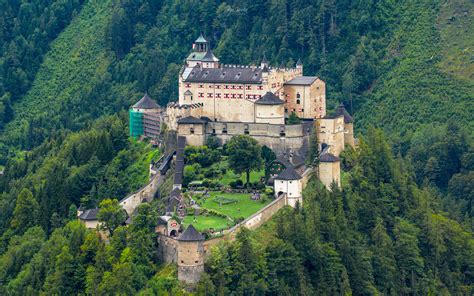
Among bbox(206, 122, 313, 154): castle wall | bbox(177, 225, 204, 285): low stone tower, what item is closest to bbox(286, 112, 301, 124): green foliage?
bbox(206, 122, 313, 154): castle wall

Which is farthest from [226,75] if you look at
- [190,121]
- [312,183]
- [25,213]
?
[25,213]

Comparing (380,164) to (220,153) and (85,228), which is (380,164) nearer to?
(220,153)

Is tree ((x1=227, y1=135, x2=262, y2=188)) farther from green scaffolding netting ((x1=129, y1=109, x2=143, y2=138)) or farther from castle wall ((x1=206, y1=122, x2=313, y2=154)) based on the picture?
green scaffolding netting ((x1=129, y1=109, x2=143, y2=138))

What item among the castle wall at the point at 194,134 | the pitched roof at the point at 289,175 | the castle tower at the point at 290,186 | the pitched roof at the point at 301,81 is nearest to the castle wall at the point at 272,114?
the pitched roof at the point at 301,81

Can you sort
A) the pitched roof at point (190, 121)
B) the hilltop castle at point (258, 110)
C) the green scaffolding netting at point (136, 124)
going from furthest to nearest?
the green scaffolding netting at point (136, 124)
the pitched roof at point (190, 121)
the hilltop castle at point (258, 110)

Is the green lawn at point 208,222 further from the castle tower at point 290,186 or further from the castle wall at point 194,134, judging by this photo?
the castle wall at point 194,134
